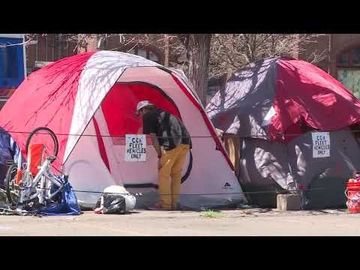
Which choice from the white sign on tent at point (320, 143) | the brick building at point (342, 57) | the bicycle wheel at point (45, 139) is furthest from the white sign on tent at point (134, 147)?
the brick building at point (342, 57)

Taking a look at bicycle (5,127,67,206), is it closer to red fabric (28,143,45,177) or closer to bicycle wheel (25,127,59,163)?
red fabric (28,143,45,177)

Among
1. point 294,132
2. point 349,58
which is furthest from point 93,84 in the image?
point 349,58

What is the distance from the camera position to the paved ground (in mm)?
9484

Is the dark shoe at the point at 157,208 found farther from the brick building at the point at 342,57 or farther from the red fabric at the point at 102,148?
the brick building at the point at 342,57

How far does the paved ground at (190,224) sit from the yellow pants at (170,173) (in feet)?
1.63

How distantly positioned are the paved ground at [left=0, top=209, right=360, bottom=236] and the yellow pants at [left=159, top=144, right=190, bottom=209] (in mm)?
498

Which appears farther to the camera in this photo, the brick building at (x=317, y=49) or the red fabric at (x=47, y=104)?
the brick building at (x=317, y=49)

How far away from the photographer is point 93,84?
12516 mm

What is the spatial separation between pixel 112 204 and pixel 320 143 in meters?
4.00

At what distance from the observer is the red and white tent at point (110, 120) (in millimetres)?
12258

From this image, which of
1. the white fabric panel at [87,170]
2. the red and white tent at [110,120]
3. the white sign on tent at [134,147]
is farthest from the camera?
the white sign on tent at [134,147]
